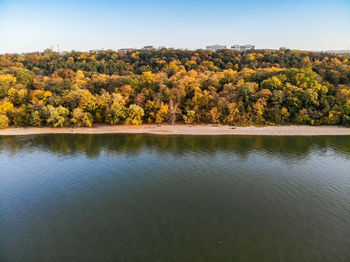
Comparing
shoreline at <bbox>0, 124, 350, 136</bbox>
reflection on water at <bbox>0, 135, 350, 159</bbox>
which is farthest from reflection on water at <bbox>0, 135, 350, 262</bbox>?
shoreline at <bbox>0, 124, 350, 136</bbox>

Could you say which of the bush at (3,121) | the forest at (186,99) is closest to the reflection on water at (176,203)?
the forest at (186,99)

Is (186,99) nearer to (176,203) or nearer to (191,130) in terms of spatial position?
(191,130)

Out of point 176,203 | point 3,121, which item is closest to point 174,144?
point 176,203

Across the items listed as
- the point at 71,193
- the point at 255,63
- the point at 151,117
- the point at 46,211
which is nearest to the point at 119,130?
the point at 151,117

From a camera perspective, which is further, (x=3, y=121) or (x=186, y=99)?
(x=186, y=99)

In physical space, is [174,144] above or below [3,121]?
below

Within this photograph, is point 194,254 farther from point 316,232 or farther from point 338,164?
point 338,164
